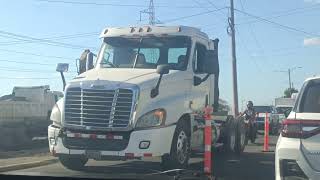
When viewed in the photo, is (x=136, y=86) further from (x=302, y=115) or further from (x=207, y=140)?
(x=302, y=115)

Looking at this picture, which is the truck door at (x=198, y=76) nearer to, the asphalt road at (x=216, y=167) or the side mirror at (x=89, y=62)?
the asphalt road at (x=216, y=167)

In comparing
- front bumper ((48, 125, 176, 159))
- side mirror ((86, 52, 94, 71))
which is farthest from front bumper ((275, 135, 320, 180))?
side mirror ((86, 52, 94, 71))

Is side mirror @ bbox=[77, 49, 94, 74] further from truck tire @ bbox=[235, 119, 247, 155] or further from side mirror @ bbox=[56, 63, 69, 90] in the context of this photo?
truck tire @ bbox=[235, 119, 247, 155]

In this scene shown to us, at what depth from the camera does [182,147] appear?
11516 millimetres

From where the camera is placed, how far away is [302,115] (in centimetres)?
700

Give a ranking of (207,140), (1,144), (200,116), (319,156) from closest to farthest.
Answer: (319,156) → (207,140) → (200,116) → (1,144)

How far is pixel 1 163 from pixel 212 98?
17.0ft

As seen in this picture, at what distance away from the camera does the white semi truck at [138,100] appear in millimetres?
10453

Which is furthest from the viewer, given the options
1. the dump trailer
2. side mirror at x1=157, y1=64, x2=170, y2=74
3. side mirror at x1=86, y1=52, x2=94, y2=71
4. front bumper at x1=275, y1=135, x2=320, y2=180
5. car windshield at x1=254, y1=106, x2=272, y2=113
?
car windshield at x1=254, y1=106, x2=272, y2=113

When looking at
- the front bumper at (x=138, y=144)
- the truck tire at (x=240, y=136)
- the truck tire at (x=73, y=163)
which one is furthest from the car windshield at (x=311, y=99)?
the truck tire at (x=240, y=136)

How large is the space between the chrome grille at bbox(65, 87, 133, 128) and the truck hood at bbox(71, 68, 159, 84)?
0.31 m

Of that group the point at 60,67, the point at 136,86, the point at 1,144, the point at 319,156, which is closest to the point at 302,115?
the point at 319,156

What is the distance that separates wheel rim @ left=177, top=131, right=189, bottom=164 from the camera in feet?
37.3

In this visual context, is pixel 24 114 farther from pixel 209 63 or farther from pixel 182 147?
pixel 182 147
